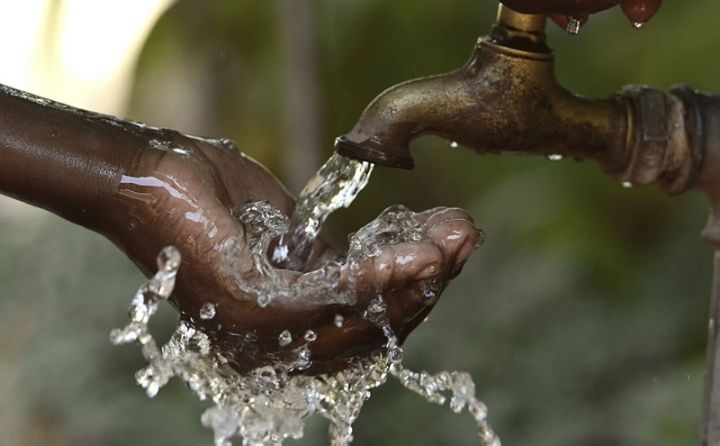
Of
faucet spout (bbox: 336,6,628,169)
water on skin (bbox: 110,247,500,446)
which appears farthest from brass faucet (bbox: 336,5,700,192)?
water on skin (bbox: 110,247,500,446)

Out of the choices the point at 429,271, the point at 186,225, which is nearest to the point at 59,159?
the point at 186,225

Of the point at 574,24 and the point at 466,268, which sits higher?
the point at 574,24

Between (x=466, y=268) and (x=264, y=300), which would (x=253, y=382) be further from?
(x=466, y=268)

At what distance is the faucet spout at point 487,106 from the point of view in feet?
4.27

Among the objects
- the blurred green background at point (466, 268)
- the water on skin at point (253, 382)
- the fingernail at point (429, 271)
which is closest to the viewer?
the fingernail at point (429, 271)

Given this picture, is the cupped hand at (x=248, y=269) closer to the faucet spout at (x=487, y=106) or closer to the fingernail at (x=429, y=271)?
the fingernail at (x=429, y=271)

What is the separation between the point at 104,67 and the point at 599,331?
16.1 ft

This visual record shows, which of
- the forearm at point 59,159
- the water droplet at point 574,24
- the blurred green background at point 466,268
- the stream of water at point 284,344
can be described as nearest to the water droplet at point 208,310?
the stream of water at point 284,344

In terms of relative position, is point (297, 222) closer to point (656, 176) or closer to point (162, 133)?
point (162, 133)

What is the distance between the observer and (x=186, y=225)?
119 cm

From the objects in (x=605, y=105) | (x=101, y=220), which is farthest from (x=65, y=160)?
(x=605, y=105)

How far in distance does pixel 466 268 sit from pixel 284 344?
7.38ft

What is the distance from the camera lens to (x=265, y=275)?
1164mm

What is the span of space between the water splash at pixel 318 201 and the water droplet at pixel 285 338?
21 centimetres
